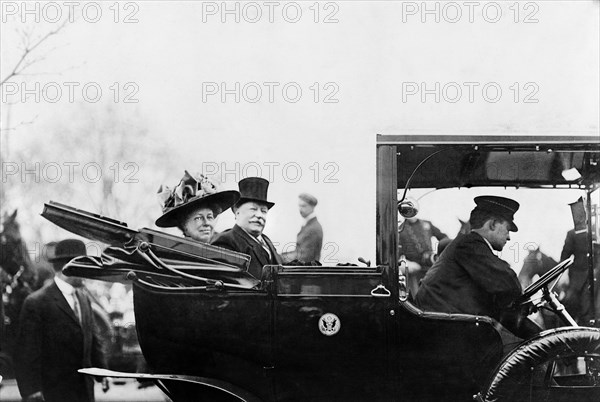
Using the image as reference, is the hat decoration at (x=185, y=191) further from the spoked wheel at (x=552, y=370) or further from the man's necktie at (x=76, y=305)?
the spoked wheel at (x=552, y=370)

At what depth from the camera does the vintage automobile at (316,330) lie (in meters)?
4.97

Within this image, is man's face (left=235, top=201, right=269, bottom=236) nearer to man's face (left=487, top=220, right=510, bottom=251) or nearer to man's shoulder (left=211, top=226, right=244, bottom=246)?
man's shoulder (left=211, top=226, right=244, bottom=246)

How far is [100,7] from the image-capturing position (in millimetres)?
5094

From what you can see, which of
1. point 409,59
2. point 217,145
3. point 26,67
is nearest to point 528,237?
point 409,59

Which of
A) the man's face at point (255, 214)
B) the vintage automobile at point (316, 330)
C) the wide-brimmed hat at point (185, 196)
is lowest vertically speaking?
the vintage automobile at point (316, 330)

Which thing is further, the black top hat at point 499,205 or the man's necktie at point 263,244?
the black top hat at point 499,205

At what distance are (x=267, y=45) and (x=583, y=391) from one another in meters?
2.69

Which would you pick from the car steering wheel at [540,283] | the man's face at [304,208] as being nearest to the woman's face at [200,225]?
the man's face at [304,208]

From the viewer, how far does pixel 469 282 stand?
511 centimetres

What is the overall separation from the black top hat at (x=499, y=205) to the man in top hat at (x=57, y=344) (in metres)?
2.34

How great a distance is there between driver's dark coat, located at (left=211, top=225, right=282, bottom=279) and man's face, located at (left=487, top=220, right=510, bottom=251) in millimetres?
1242

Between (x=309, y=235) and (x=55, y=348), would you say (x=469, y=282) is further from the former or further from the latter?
(x=55, y=348)

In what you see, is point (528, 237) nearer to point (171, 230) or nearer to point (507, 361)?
point (507, 361)

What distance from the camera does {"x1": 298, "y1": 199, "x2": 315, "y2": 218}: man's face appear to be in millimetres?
Answer: 4996
